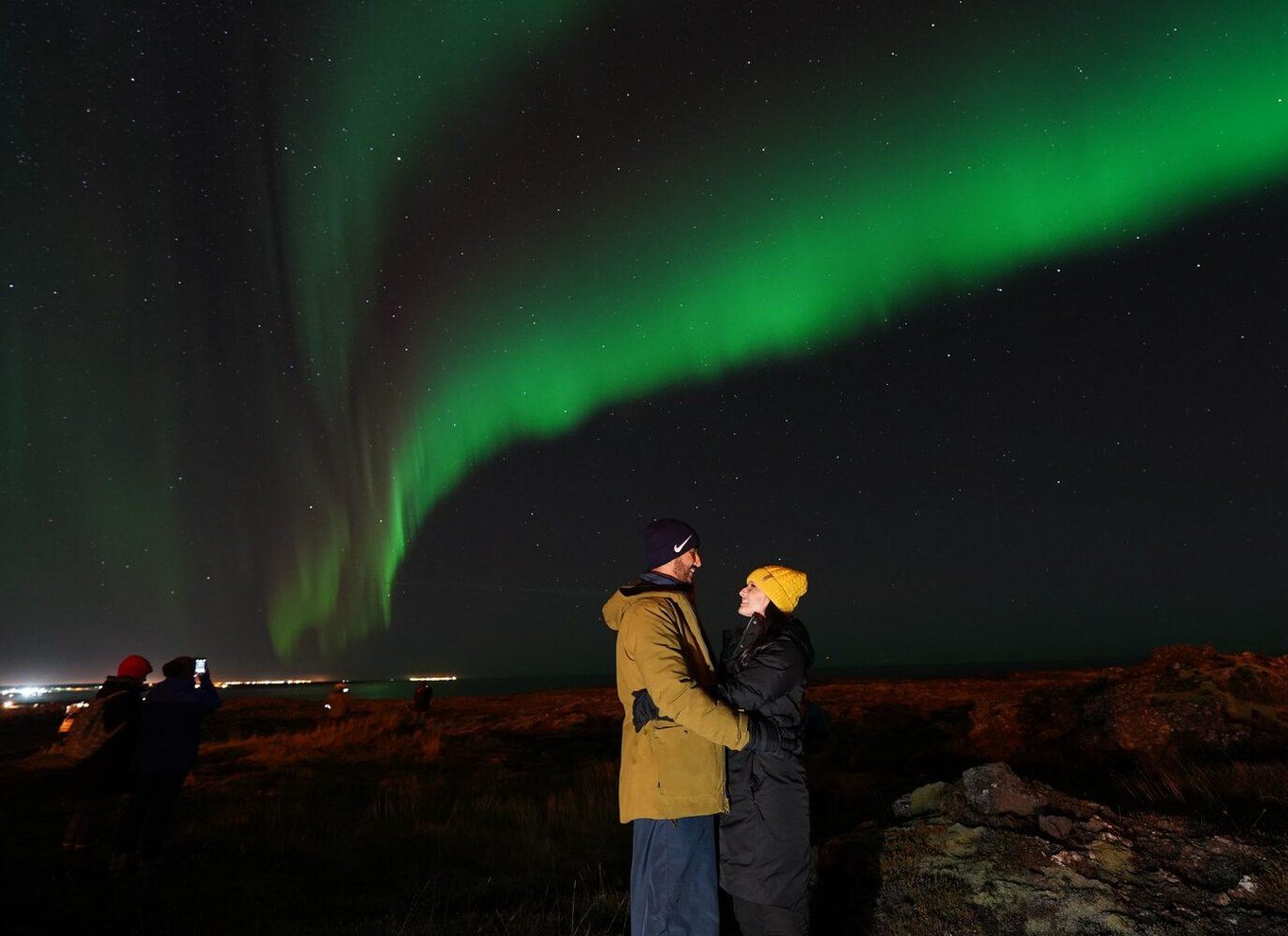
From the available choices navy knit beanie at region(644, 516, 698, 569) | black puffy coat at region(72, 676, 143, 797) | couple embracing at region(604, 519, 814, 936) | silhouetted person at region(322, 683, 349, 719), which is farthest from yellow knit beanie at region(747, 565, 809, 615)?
silhouetted person at region(322, 683, 349, 719)

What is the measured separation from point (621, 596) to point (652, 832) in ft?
3.37

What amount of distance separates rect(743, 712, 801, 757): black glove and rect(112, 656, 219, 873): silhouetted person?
591 cm

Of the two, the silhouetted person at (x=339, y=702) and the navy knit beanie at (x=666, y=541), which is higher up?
the navy knit beanie at (x=666, y=541)

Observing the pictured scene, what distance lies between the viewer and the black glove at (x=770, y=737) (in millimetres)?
3167

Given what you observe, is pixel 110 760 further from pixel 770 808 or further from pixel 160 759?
pixel 770 808

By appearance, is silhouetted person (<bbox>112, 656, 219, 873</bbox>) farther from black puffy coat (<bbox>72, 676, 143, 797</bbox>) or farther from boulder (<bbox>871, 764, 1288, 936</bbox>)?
boulder (<bbox>871, 764, 1288, 936</bbox>)

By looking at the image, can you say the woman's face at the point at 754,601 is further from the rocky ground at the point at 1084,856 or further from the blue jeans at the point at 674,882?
the rocky ground at the point at 1084,856

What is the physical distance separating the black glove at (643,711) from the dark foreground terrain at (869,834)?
1379 millimetres

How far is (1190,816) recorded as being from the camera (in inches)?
186

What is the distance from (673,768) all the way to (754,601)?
998mm

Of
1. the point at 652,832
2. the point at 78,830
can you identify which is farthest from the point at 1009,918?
the point at 78,830

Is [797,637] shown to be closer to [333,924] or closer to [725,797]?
[725,797]

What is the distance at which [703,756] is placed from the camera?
3.19m

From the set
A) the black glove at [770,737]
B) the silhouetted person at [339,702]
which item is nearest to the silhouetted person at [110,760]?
the black glove at [770,737]
